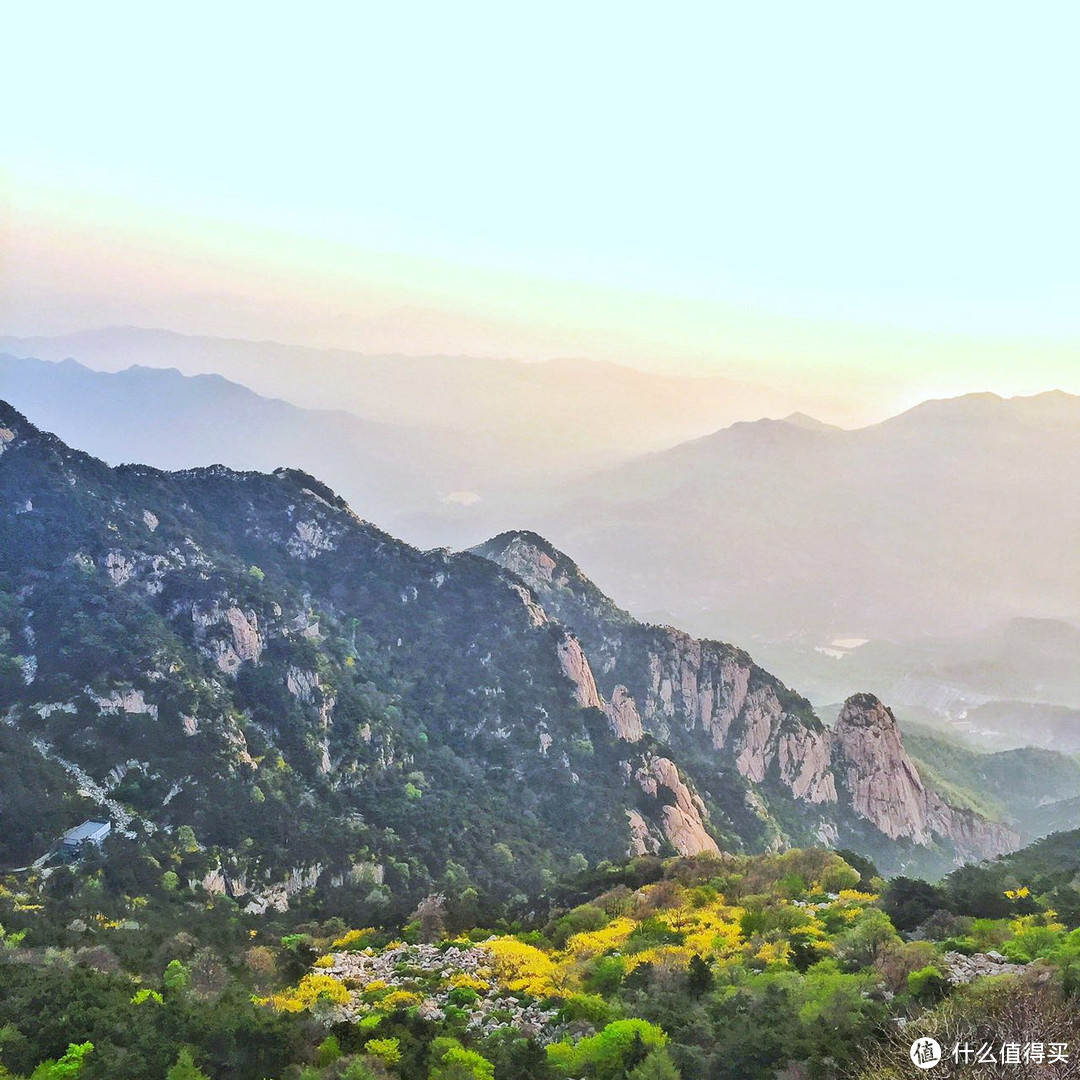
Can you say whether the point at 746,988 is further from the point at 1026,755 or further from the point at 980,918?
the point at 1026,755

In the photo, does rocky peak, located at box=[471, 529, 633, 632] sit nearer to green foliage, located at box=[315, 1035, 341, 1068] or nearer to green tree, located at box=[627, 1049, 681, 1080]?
green foliage, located at box=[315, 1035, 341, 1068]

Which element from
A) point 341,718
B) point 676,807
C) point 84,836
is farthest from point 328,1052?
point 676,807

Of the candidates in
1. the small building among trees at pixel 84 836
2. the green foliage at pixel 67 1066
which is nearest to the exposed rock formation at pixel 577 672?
the small building among trees at pixel 84 836

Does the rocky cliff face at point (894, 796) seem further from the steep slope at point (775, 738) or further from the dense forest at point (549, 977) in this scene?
the dense forest at point (549, 977)

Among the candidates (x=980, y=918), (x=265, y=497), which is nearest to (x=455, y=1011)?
(x=980, y=918)

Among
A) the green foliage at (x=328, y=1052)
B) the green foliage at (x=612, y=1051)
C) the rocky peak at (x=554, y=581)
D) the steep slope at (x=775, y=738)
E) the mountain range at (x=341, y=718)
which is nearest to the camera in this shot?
the green foliage at (x=612, y=1051)

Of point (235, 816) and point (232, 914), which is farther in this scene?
point (235, 816)

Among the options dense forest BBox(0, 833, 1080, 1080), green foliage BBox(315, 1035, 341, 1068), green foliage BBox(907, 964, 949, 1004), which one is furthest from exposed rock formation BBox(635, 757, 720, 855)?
green foliage BBox(315, 1035, 341, 1068)
